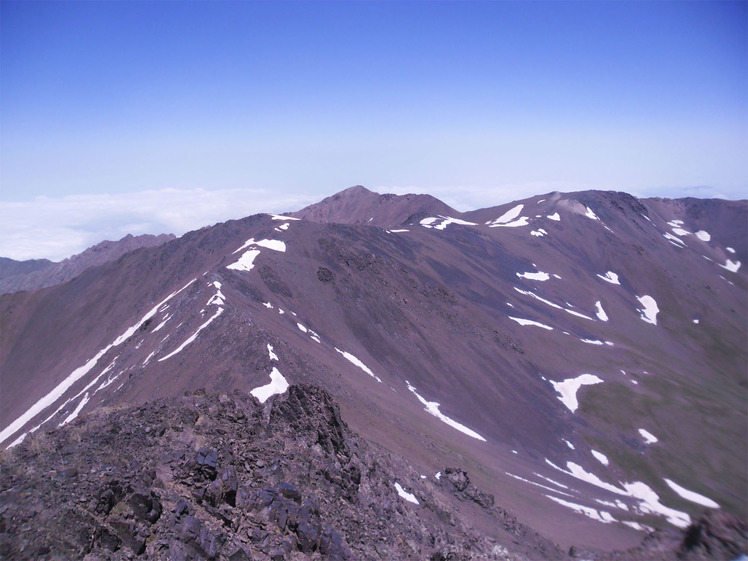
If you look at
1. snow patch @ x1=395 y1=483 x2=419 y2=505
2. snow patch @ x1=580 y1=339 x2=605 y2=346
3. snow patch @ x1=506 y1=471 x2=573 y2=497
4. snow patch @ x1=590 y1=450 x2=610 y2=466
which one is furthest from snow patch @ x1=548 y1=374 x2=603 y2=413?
snow patch @ x1=395 y1=483 x2=419 y2=505

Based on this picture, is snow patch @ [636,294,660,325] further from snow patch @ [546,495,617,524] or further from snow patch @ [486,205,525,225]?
snow patch @ [546,495,617,524]

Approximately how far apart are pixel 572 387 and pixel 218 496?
72859mm

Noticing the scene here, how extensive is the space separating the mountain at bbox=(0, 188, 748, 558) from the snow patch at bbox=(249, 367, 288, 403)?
14 centimetres

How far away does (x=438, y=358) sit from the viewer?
228ft

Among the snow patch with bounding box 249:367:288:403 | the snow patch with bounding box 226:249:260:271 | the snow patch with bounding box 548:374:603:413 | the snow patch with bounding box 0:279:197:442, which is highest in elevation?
the snow patch with bounding box 226:249:260:271

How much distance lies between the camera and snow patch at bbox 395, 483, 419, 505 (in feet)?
84.7

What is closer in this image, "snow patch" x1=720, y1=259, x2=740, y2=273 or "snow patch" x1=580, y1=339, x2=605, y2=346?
"snow patch" x1=580, y1=339, x2=605, y2=346

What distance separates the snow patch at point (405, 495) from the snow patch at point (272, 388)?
1039 centimetres

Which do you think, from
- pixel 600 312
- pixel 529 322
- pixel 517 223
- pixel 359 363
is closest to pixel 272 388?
pixel 359 363

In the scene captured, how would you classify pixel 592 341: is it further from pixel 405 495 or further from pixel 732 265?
pixel 732 265

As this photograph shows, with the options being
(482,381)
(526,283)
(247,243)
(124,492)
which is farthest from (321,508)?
(526,283)

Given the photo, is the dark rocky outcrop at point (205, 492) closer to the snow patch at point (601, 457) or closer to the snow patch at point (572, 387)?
the snow patch at point (601, 457)

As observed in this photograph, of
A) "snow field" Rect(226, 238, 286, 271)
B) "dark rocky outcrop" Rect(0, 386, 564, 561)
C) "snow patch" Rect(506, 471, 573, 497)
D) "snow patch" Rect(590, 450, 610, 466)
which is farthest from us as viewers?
"snow field" Rect(226, 238, 286, 271)

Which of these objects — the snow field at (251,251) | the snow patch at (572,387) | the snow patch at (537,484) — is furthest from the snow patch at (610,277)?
the snow patch at (537,484)
